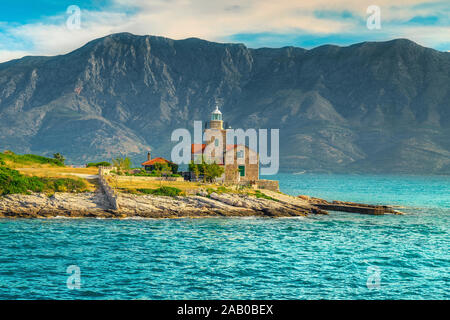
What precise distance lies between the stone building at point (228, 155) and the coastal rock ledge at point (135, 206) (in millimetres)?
17750

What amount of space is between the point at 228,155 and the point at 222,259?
168 feet

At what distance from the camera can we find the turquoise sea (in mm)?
29938

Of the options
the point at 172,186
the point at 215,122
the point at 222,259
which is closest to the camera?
the point at 222,259

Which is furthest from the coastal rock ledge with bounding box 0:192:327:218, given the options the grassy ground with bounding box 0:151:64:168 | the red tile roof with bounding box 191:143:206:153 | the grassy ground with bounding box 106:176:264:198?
the red tile roof with bounding box 191:143:206:153

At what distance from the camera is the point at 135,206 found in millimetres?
65062

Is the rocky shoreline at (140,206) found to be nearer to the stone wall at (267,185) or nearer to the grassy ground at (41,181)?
the grassy ground at (41,181)

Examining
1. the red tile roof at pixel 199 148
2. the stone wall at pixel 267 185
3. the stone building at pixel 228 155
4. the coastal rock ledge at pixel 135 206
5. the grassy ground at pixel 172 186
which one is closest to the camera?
the coastal rock ledge at pixel 135 206


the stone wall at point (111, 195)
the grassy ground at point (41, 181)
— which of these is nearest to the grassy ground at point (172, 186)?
the stone wall at point (111, 195)

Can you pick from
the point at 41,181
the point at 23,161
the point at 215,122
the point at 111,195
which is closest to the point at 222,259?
the point at 111,195

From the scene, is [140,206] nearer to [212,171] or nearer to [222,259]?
[212,171]

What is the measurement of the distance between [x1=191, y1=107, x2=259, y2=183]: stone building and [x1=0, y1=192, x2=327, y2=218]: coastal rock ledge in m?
17.8

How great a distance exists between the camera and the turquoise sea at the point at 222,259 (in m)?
29.9

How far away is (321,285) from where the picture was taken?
3167 centimetres
